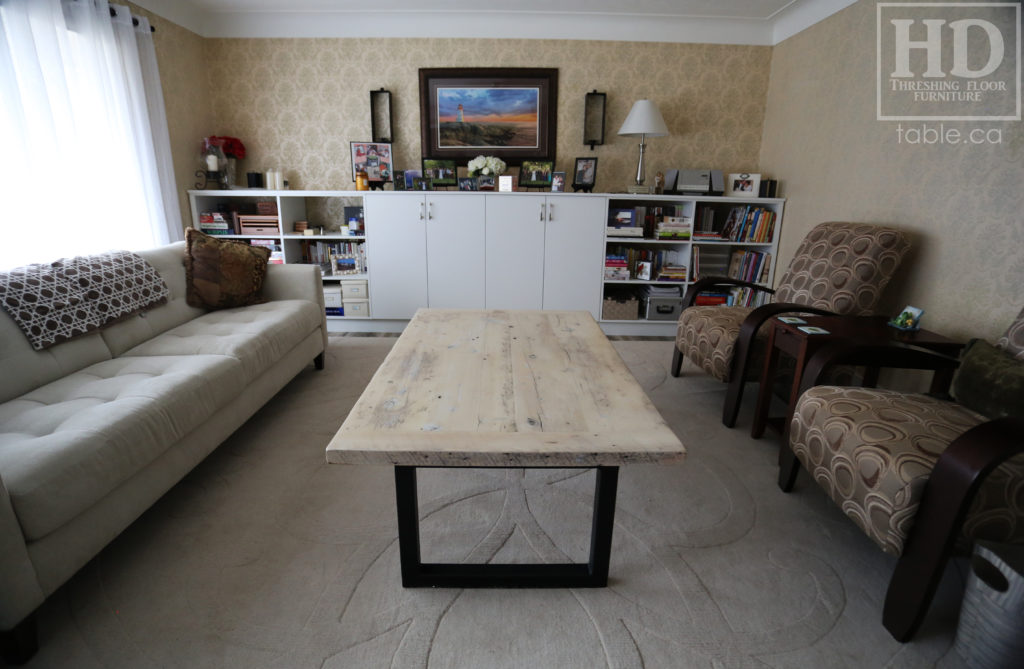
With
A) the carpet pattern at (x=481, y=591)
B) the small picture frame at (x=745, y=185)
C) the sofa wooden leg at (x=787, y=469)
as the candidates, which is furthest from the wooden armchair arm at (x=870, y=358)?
the small picture frame at (x=745, y=185)

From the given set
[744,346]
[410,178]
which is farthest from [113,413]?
[410,178]

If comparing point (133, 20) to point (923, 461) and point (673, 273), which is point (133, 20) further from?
point (923, 461)

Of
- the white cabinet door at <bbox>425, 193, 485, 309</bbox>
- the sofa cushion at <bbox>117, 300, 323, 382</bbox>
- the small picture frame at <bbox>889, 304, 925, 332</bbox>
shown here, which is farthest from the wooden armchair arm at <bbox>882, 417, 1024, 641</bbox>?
the white cabinet door at <bbox>425, 193, 485, 309</bbox>

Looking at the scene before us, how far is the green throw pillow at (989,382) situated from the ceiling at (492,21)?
2.97m

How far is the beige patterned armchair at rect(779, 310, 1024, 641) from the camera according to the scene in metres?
1.16

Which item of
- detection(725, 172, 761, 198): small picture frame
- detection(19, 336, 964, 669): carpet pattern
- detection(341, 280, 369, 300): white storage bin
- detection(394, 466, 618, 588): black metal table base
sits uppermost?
detection(725, 172, 761, 198): small picture frame

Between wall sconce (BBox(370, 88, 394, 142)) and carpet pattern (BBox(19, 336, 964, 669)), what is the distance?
2752 mm

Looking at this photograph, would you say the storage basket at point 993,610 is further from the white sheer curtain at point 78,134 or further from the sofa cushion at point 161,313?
the white sheer curtain at point 78,134

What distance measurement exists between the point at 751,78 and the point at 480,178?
89.2 inches

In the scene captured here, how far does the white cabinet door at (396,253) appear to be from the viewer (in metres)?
3.69

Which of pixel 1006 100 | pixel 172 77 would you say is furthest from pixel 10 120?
pixel 1006 100

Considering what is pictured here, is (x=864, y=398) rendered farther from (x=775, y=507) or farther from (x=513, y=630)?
(x=513, y=630)

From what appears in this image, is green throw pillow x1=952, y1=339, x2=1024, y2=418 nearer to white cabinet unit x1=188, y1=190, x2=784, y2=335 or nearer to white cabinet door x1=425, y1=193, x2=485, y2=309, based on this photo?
white cabinet unit x1=188, y1=190, x2=784, y2=335

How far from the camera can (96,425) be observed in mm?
1402
